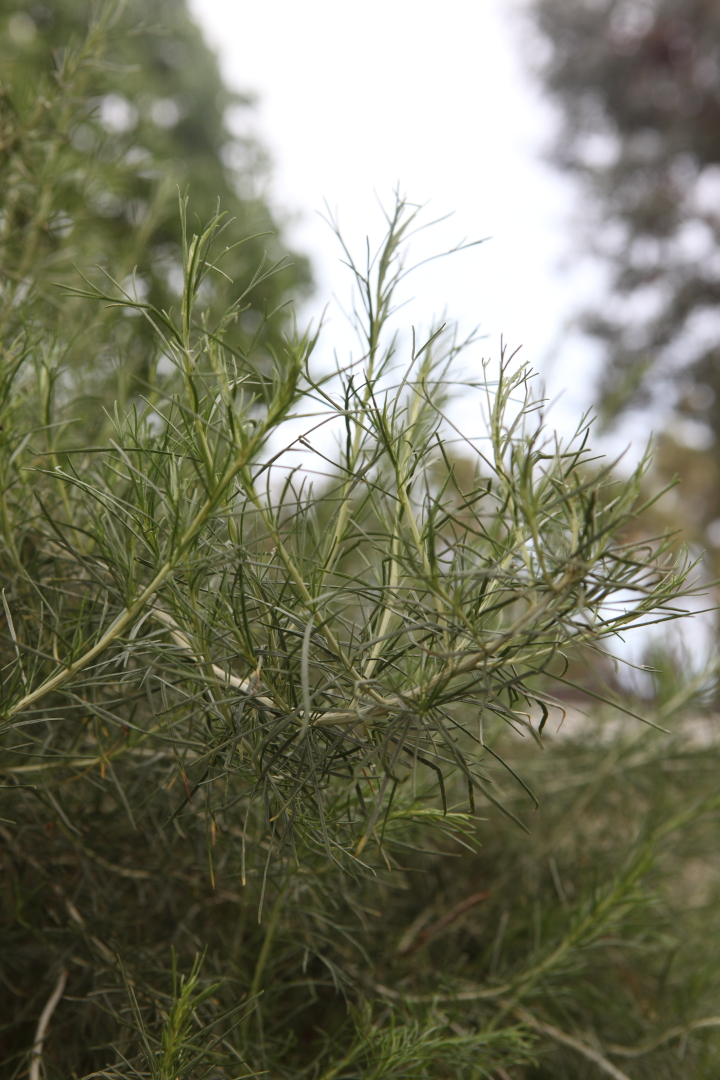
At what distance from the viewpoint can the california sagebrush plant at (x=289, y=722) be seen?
321mm

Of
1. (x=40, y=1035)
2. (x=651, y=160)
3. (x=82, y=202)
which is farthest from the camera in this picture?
(x=651, y=160)

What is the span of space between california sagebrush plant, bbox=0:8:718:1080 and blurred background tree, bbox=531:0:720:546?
438 centimetres

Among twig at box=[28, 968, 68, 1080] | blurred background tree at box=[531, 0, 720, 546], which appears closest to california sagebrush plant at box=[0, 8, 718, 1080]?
twig at box=[28, 968, 68, 1080]

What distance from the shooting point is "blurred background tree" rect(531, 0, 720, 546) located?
4.86 meters

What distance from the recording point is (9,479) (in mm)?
418

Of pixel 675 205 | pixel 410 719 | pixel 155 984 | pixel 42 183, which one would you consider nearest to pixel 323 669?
pixel 410 719

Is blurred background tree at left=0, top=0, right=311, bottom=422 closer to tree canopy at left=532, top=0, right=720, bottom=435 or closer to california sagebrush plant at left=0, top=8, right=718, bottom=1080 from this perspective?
california sagebrush plant at left=0, top=8, right=718, bottom=1080

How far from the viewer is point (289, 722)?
1.10 feet

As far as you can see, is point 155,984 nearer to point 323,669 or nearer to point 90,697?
point 90,697

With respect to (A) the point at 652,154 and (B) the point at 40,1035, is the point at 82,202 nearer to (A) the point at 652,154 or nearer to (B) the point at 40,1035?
(B) the point at 40,1035

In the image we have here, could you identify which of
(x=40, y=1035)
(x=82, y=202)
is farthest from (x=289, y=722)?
(x=82, y=202)

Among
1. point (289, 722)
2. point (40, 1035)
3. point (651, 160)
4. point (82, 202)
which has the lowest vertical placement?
point (40, 1035)

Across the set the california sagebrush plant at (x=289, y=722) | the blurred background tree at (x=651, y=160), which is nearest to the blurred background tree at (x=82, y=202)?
the california sagebrush plant at (x=289, y=722)

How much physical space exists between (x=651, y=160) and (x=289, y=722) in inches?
228
